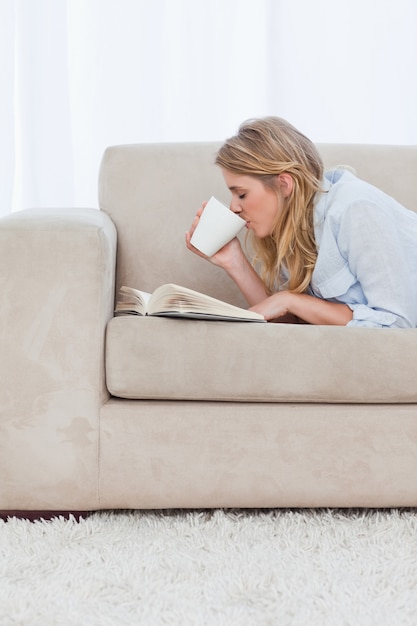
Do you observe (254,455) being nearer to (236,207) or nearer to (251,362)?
(251,362)

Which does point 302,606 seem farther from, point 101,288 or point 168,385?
point 101,288

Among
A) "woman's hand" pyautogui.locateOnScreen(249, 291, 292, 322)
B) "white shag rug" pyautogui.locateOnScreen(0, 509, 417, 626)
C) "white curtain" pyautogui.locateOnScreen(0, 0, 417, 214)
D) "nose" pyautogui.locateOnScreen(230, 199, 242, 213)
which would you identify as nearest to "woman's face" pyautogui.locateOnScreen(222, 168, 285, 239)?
"nose" pyautogui.locateOnScreen(230, 199, 242, 213)

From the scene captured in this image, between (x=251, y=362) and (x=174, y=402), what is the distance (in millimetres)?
167

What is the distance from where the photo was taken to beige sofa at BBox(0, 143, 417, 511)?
4.52ft

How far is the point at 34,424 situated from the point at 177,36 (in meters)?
1.68

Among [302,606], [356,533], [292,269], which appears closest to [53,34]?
[292,269]

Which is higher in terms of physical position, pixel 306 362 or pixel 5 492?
pixel 306 362

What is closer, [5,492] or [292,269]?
[5,492]

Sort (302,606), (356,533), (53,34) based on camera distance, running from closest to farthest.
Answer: (302,606), (356,533), (53,34)

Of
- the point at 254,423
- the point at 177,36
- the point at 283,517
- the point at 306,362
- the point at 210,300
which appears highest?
the point at 177,36

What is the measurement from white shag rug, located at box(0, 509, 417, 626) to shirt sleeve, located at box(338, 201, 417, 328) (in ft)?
1.30

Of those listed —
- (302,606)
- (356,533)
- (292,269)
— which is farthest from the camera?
(292,269)

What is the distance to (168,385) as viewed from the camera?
4.53 ft

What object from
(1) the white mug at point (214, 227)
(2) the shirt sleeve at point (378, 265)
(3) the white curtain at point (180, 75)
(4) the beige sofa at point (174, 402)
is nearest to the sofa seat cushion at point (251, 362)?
(4) the beige sofa at point (174, 402)
